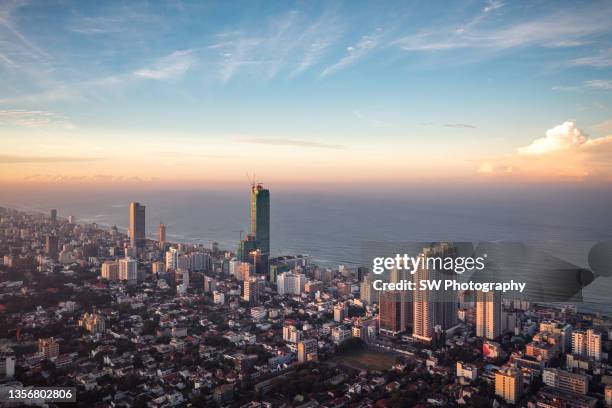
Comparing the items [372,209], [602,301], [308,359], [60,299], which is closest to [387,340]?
[308,359]

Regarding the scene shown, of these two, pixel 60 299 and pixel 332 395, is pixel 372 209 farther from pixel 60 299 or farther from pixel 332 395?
pixel 332 395

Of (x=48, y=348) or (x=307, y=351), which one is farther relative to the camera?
(x=307, y=351)

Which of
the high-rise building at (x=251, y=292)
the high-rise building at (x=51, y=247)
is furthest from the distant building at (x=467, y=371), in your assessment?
the high-rise building at (x=51, y=247)

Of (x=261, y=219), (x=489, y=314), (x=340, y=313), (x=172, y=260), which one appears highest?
(x=261, y=219)

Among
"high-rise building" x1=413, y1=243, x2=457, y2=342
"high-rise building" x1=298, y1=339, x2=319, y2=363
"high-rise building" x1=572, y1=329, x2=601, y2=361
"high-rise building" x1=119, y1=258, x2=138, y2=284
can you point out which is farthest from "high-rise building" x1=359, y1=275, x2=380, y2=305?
"high-rise building" x1=119, y1=258, x2=138, y2=284

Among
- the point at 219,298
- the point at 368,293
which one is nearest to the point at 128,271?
the point at 219,298

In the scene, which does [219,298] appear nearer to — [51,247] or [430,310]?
[430,310]

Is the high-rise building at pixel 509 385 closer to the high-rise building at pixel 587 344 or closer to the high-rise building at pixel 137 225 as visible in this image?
the high-rise building at pixel 587 344
